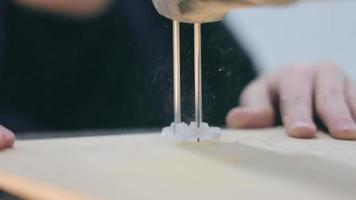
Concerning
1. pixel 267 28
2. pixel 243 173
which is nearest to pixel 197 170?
pixel 243 173

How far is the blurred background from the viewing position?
2.75 ft

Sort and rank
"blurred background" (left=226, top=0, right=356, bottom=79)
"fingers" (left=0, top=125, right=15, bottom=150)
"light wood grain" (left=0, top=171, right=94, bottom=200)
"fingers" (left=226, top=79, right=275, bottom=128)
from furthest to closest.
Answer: "blurred background" (left=226, top=0, right=356, bottom=79) → "fingers" (left=226, top=79, right=275, bottom=128) → "fingers" (left=0, top=125, right=15, bottom=150) → "light wood grain" (left=0, top=171, right=94, bottom=200)

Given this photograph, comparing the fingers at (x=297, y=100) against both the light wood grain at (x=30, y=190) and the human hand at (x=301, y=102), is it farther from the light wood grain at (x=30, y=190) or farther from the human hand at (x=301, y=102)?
the light wood grain at (x=30, y=190)

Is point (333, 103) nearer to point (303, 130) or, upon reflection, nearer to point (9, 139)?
point (303, 130)

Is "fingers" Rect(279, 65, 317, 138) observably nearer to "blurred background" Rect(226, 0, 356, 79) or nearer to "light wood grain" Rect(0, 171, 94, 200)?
"blurred background" Rect(226, 0, 356, 79)

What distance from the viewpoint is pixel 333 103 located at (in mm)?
718

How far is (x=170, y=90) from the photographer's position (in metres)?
0.66

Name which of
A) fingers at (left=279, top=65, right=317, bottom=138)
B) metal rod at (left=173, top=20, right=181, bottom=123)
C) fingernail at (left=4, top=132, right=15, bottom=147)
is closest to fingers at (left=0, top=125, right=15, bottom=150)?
fingernail at (left=4, top=132, right=15, bottom=147)

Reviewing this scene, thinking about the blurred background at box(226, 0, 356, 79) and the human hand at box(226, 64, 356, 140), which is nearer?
the human hand at box(226, 64, 356, 140)

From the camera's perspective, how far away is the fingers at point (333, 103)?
2.19 feet

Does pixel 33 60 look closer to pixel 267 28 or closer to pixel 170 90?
pixel 170 90

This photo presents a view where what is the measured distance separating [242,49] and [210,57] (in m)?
0.16

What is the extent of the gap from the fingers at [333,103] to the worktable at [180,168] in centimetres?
2

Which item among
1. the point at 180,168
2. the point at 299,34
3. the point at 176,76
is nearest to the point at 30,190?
the point at 180,168
